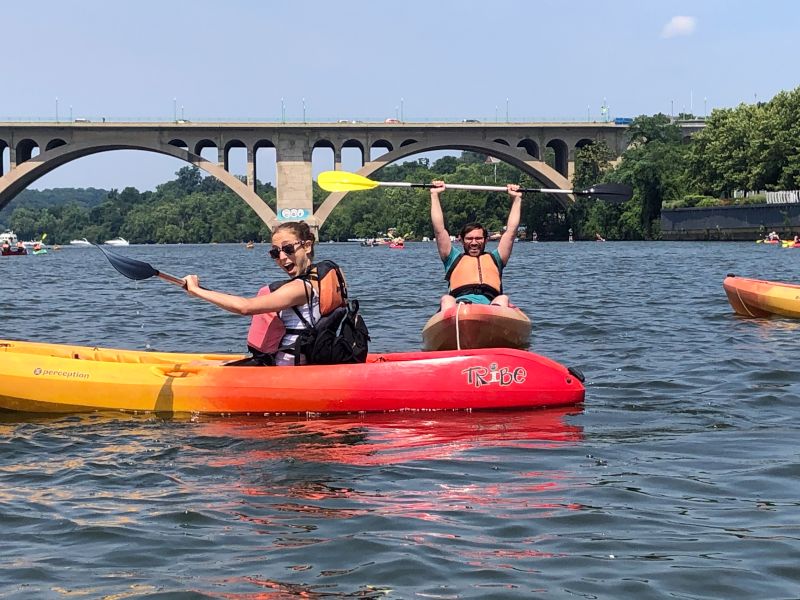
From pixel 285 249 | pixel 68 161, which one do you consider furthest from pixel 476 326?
pixel 68 161

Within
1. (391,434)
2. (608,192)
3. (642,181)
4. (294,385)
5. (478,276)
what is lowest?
(391,434)

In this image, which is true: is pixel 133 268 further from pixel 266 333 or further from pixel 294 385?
pixel 294 385

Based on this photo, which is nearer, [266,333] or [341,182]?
[266,333]

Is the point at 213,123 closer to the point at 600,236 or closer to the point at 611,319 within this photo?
the point at 600,236

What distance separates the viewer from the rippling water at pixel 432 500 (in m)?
4.10

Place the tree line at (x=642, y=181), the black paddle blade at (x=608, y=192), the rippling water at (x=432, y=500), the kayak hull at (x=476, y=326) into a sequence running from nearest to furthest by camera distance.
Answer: the rippling water at (x=432, y=500), the kayak hull at (x=476, y=326), the black paddle blade at (x=608, y=192), the tree line at (x=642, y=181)

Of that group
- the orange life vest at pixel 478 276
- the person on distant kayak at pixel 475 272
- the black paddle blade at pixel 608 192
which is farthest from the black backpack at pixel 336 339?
the black paddle blade at pixel 608 192

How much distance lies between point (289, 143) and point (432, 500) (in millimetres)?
69916

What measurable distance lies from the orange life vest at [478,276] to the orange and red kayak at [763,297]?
526 centimetres

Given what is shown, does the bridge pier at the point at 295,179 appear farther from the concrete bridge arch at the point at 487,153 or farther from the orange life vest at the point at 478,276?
the orange life vest at the point at 478,276

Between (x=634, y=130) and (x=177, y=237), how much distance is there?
8219 cm

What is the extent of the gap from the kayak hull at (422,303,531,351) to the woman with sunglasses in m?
2.26

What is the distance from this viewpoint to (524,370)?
302 inches

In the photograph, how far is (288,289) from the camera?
7.09 metres
